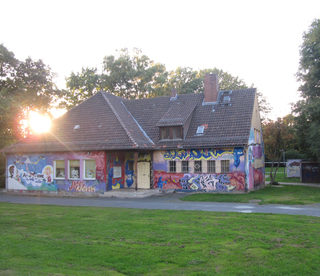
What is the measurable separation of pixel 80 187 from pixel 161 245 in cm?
1670

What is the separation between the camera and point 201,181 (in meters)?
24.1

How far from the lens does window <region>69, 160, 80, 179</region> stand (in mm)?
24609

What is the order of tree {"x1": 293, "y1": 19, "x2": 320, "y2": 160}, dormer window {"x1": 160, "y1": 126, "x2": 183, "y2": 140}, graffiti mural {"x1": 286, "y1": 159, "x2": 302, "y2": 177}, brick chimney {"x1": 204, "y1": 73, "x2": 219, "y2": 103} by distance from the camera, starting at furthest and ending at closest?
graffiti mural {"x1": 286, "y1": 159, "x2": 302, "y2": 177} → brick chimney {"x1": 204, "y1": 73, "x2": 219, "y2": 103} → tree {"x1": 293, "y1": 19, "x2": 320, "y2": 160} → dormer window {"x1": 160, "y1": 126, "x2": 183, "y2": 140}

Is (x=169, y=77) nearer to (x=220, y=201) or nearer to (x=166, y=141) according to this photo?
(x=166, y=141)

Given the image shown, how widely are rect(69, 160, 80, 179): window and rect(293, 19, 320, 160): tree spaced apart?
17939 millimetres

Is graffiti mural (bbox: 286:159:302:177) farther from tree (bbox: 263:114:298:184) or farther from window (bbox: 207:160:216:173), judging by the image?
window (bbox: 207:160:216:173)

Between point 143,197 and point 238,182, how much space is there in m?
6.43

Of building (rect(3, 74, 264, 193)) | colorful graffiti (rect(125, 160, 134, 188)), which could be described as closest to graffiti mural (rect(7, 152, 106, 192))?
building (rect(3, 74, 264, 193))

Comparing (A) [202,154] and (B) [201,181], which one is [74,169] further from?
(A) [202,154]

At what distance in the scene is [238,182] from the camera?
2312 centimetres

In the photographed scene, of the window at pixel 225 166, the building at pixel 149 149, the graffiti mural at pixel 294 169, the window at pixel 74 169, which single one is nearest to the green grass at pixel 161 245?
the window at pixel 225 166

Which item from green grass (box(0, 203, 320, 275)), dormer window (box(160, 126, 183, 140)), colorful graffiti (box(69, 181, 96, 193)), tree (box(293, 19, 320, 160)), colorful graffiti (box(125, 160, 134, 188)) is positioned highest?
tree (box(293, 19, 320, 160))

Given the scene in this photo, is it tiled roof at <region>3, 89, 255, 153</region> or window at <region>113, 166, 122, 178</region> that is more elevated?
tiled roof at <region>3, 89, 255, 153</region>

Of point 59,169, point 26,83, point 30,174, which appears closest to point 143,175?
point 59,169
